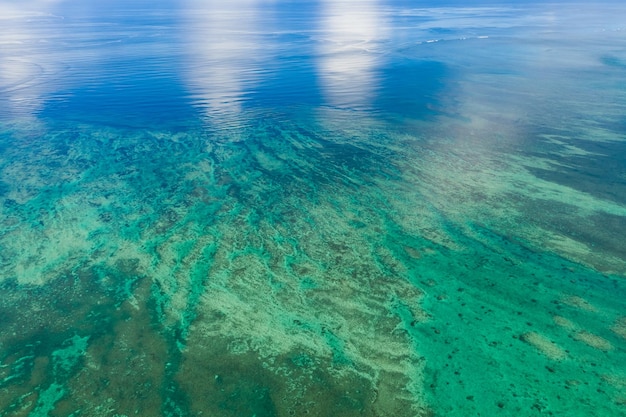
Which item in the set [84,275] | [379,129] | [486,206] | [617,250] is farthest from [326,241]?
[379,129]

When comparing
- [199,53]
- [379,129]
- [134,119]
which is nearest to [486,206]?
[379,129]

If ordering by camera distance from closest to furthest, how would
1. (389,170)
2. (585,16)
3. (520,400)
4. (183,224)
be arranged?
(520,400) → (183,224) → (389,170) → (585,16)

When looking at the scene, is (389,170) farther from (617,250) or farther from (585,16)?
(585,16)

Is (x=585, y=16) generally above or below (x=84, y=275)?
above

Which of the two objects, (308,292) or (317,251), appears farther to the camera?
(317,251)

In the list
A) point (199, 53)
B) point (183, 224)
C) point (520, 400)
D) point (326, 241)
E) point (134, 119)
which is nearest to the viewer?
point (520, 400)

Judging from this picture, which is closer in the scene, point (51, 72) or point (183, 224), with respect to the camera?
point (183, 224)
